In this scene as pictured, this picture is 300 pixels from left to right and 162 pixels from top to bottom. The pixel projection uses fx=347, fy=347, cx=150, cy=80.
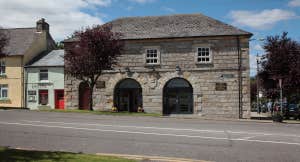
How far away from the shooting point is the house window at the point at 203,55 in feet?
94.3

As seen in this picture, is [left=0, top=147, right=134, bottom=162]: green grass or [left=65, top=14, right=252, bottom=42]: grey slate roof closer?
[left=0, top=147, right=134, bottom=162]: green grass

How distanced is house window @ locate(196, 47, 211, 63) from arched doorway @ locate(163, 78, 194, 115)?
2.21m

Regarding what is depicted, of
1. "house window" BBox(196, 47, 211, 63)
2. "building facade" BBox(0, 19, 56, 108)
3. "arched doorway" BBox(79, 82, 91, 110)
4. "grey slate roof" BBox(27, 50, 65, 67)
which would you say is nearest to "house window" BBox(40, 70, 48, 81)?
"grey slate roof" BBox(27, 50, 65, 67)

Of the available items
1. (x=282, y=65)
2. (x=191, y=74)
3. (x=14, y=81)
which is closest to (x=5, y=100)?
(x=14, y=81)

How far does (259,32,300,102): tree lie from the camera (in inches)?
1081

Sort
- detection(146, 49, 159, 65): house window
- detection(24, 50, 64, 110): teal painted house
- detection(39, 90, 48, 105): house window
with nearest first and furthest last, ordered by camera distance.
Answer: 1. detection(146, 49, 159, 65): house window
2. detection(24, 50, 64, 110): teal painted house
3. detection(39, 90, 48, 105): house window

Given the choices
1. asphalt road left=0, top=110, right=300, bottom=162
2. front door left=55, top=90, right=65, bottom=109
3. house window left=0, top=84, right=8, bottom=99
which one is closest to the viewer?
asphalt road left=0, top=110, right=300, bottom=162

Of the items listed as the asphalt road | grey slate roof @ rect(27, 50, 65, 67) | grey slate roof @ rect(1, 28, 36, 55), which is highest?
grey slate roof @ rect(1, 28, 36, 55)

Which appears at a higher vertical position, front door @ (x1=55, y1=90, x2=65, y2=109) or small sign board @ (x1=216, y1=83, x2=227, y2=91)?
small sign board @ (x1=216, y1=83, x2=227, y2=91)

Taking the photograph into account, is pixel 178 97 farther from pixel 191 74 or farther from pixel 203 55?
pixel 203 55

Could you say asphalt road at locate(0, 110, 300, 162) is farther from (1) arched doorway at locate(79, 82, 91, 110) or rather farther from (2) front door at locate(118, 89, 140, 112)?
(1) arched doorway at locate(79, 82, 91, 110)

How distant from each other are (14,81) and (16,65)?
167 cm

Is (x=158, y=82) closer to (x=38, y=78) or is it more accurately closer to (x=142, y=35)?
(x=142, y=35)

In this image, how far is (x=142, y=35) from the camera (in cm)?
3012
